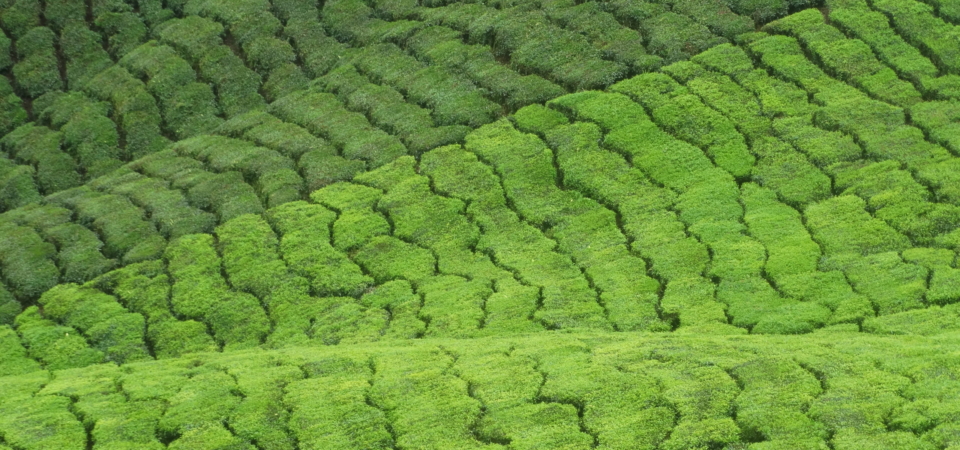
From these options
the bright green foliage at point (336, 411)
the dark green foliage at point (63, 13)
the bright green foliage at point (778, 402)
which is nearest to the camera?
the bright green foliage at point (778, 402)

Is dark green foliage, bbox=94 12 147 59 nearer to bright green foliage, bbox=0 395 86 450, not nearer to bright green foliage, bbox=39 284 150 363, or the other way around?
bright green foliage, bbox=39 284 150 363

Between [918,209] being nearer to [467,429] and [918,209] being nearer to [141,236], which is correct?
[467,429]

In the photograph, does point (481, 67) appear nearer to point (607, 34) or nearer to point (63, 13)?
point (607, 34)

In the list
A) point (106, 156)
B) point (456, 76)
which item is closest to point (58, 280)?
point (106, 156)

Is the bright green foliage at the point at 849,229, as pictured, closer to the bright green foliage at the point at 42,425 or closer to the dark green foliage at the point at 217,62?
the bright green foliage at the point at 42,425

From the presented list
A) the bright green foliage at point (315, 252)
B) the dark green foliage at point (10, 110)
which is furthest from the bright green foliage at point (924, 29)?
the dark green foliage at point (10, 110)

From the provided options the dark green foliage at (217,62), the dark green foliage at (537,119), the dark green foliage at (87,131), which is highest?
the dark green foliage at (217,62)

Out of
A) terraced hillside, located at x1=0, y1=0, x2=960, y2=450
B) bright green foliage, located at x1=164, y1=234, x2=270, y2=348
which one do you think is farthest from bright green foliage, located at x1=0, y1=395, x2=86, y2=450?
bright green foliage, located at x1=164, y1=234, x2=270, y2=348

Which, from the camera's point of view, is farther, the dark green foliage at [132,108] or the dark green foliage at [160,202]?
the dark green foliage at [132,108]
